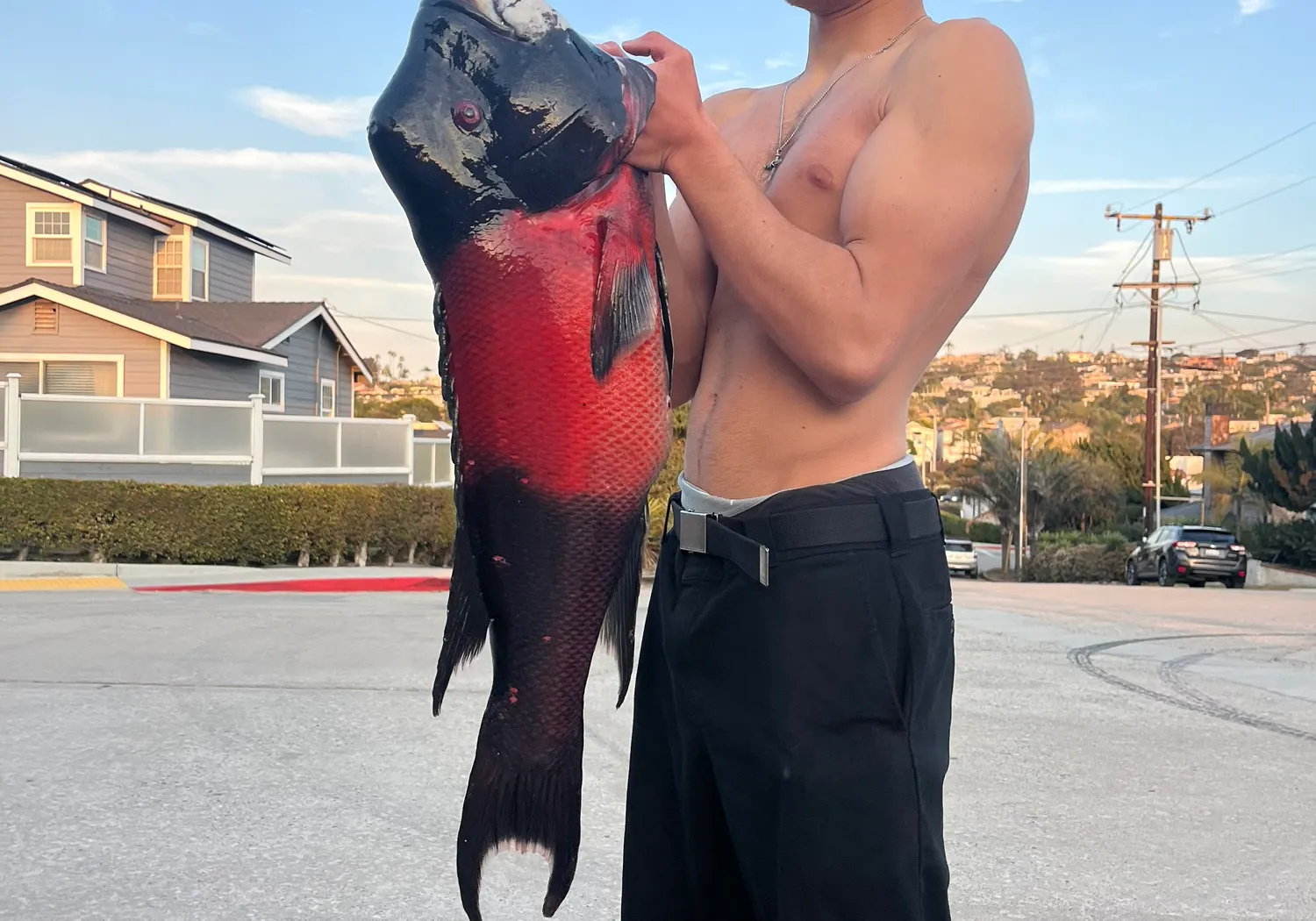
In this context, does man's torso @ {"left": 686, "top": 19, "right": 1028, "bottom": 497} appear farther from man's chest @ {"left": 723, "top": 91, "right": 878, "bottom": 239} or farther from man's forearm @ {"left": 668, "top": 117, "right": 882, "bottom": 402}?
man's forearm @ {"left": 668, "top": 117, "right": 882, "bottom": 402}

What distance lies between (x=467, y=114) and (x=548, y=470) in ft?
1.16

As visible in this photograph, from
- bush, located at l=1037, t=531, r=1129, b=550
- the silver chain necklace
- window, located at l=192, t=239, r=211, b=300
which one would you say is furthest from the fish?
bush, located at l=1037, t=531, r=1129, b=550

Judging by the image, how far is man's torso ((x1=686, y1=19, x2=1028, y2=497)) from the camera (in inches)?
57.4

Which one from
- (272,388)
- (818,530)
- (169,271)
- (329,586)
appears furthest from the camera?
(169,271)

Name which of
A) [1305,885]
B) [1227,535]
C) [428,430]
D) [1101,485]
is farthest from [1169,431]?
[1305,885]

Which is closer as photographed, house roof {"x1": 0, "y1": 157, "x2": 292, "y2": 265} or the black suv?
Answer: house roof {"x1": 0, "y1": 157, "x2": 292, "y2": 265}

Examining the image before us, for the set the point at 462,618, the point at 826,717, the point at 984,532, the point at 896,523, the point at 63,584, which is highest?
the point at 896,523

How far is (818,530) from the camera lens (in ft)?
4.59

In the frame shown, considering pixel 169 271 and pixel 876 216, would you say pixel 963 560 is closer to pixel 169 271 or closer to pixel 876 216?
pixel 169 271

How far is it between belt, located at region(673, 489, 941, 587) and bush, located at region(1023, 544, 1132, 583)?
3210 centimetres

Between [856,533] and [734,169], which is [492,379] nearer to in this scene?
[734,169]

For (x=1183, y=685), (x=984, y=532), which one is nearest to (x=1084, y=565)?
(x=1183, y=685)

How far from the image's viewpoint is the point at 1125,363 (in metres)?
162

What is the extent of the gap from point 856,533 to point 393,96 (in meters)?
0.68
